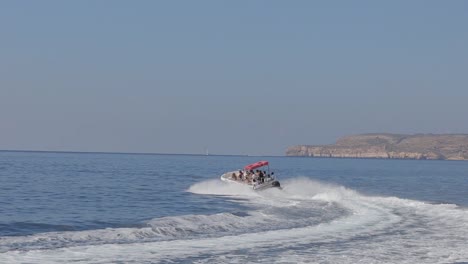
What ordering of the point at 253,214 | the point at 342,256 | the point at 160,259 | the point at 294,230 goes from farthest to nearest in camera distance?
1. the point at 253,214
2. the point at 294,230
3. the point at 342,256
4. the point at 160,259

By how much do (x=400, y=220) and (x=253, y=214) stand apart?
697 centimetres

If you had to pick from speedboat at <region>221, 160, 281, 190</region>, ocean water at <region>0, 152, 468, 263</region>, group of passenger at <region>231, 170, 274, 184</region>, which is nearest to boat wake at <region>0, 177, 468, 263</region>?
ocean water at <region>0, 152, 468, 263</region>

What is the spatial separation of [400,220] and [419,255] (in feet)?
38.5

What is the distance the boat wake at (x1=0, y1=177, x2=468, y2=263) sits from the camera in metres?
21.0

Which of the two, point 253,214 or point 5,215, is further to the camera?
point 253,214

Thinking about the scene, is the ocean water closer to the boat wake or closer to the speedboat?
the boat wake

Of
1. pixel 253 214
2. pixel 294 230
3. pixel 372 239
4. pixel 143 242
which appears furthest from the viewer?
pixel 253 214

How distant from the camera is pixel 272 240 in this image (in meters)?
25.0

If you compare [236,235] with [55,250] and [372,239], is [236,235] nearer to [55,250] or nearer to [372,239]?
[372,239]

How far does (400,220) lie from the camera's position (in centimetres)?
3400

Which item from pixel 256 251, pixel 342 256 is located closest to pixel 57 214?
pixel 256 251

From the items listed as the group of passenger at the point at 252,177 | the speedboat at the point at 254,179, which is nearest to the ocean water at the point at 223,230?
the speedboat at the point at 254,179

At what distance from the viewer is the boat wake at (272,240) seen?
68.7 ft

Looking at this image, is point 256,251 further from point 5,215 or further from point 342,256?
point 5,215
